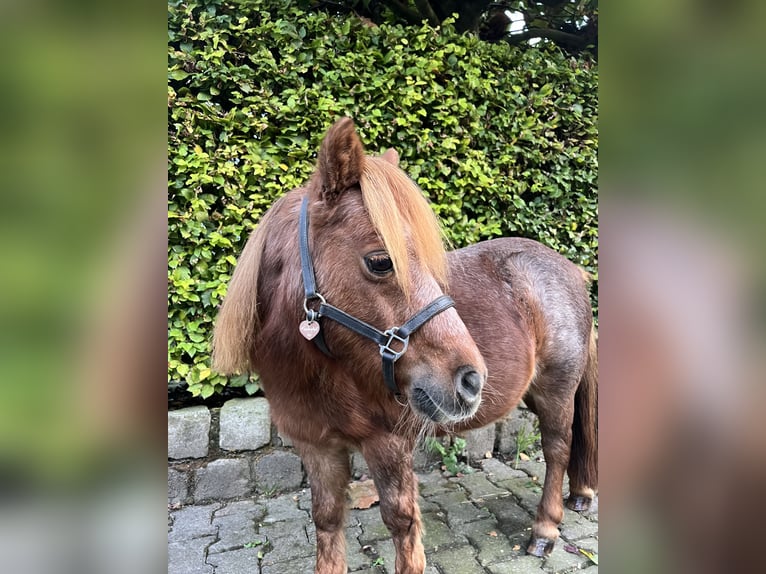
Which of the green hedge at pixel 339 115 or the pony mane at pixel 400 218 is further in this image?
the green hedge at pixel 339 115

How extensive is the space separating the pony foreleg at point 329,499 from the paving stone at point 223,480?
3.68ft

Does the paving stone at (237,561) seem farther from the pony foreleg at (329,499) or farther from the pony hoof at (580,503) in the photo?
the pony hoof at (580,503)

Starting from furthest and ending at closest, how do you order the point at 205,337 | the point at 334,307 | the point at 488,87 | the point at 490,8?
1. the point at 488,87
2. the point at 205,337
3. the point at 490,8
4. the point at 334,307

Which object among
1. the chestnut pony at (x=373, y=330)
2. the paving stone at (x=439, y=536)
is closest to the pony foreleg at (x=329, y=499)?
the chestnut pony at (x=373, y=330)

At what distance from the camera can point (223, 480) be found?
280cm

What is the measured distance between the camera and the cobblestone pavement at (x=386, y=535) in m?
2.18

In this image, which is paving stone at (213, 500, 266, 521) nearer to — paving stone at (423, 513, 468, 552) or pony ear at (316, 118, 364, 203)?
paving stone at (423, 513, 468, 552)
